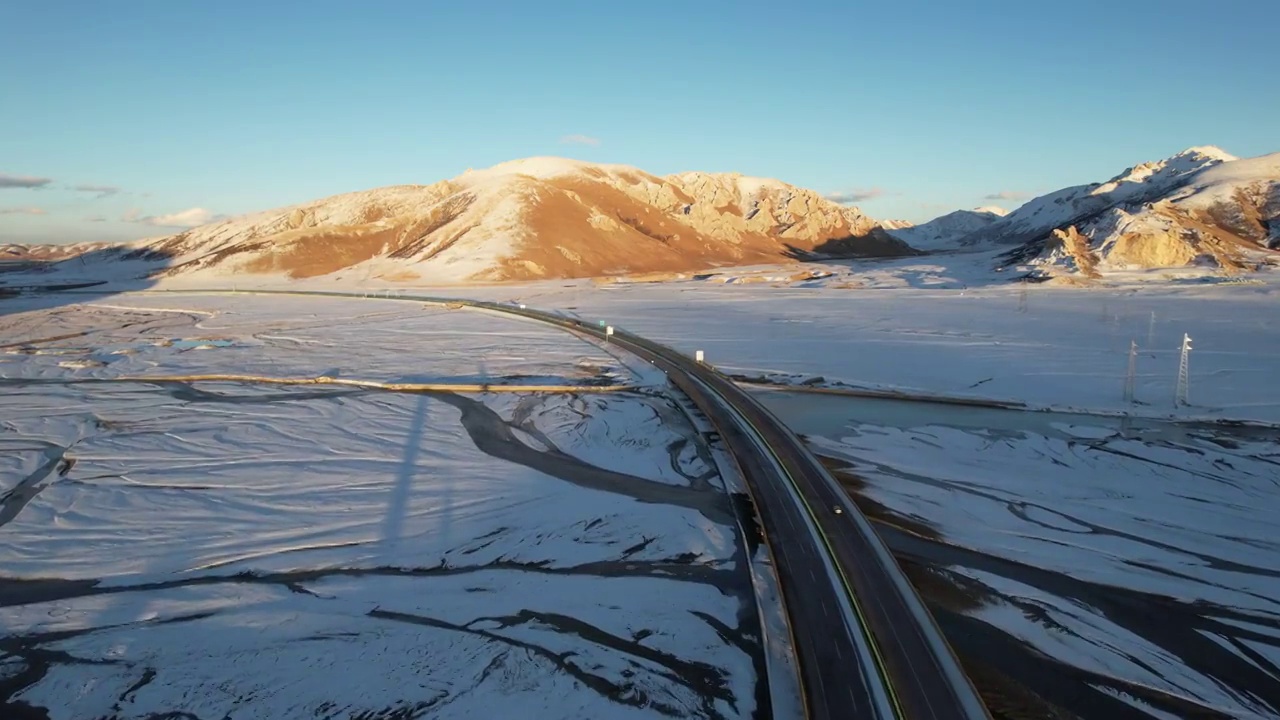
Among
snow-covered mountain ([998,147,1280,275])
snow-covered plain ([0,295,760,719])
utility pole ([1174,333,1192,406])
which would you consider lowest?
snow-covered plain ([0,295,760,719])

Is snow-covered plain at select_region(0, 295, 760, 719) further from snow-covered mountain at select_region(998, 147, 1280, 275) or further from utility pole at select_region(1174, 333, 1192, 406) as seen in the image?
snow-covered mountain at select_region(998, 147, 1280, 275)

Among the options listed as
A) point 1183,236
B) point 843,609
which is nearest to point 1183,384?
point 843,609

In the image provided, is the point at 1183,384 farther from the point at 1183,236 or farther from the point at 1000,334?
the point at 1183,236

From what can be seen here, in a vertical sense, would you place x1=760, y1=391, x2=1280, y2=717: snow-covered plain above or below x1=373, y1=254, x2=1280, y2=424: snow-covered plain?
below

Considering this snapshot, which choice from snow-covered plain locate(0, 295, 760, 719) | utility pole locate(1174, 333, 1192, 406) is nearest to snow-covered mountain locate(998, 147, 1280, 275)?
utility pole locate(1174, 333, 1192, 406)

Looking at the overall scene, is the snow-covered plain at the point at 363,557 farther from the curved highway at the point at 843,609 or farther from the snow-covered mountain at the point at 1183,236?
the snow-covered mountain at the point at 1183,236

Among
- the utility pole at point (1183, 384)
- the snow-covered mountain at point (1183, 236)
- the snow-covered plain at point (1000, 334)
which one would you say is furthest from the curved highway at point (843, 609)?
the snow-covered mountain at point (1183, 236)

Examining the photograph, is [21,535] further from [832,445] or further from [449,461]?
[832,445]
